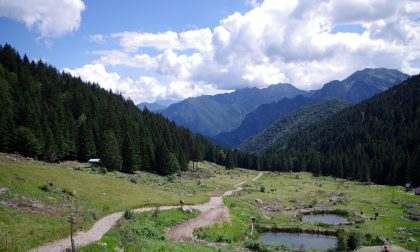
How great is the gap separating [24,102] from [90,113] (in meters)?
31.6

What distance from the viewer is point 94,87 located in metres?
171

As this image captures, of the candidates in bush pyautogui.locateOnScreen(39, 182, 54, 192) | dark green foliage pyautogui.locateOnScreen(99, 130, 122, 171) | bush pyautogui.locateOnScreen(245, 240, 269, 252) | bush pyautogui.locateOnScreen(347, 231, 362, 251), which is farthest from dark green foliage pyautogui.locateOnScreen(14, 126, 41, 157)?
bush pyautogui.locateOnScreen(347, 231, 362, 251)

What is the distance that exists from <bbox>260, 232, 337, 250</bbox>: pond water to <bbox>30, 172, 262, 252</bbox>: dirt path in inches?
322

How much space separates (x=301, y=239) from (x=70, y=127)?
266 ft

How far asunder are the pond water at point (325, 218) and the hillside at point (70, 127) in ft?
180

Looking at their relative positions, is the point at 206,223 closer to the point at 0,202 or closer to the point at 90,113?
the point at 0,202

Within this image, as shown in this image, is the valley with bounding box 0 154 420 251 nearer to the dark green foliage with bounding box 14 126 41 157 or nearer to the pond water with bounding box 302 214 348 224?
the pond water with bounding box 302 214 348 224

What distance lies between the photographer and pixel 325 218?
264 feet

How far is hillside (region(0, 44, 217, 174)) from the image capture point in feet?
298

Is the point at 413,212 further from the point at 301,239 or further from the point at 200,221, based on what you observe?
the point at 200,221

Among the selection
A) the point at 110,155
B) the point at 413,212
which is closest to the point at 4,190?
the point at 110,155

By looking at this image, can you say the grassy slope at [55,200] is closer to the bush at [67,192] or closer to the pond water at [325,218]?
the bush at [67,192]

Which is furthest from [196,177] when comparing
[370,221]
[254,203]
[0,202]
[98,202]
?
[0,202]

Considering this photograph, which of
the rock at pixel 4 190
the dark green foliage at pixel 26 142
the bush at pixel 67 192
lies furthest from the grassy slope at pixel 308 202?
the dark green foliage at pixel 26 142
